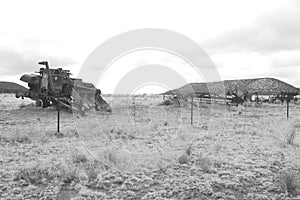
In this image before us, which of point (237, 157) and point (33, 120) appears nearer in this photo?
point (237, 157)

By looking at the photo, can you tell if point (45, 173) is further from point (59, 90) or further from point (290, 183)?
point (59, 90)

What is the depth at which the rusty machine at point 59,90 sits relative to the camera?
23.1m

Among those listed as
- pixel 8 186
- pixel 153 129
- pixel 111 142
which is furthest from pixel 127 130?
pixel 8 186

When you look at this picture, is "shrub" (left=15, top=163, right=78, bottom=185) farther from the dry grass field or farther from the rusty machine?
the rusty machine

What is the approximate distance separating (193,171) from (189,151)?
199 cm

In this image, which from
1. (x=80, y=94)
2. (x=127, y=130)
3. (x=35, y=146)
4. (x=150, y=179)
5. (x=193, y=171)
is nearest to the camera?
(x=150, y=179)

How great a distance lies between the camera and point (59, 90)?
23.2 metres

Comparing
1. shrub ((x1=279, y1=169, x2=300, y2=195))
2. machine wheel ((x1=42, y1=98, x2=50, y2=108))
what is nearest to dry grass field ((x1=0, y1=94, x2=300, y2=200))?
shrub ((x1=279, y1=169, x2=300, y2=195))

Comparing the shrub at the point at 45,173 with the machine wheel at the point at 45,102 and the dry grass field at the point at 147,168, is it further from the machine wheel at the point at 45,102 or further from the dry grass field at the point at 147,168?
the machine wheel at the point at 45,102

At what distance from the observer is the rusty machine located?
23.1 m

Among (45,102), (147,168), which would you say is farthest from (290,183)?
(45,102)

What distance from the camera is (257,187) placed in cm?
658

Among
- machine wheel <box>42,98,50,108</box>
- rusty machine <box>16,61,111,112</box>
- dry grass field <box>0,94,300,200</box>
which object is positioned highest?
rusty machine <box>16,61,111,112</box>

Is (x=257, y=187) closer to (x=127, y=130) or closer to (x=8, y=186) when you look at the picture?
(x=8, y=186)
